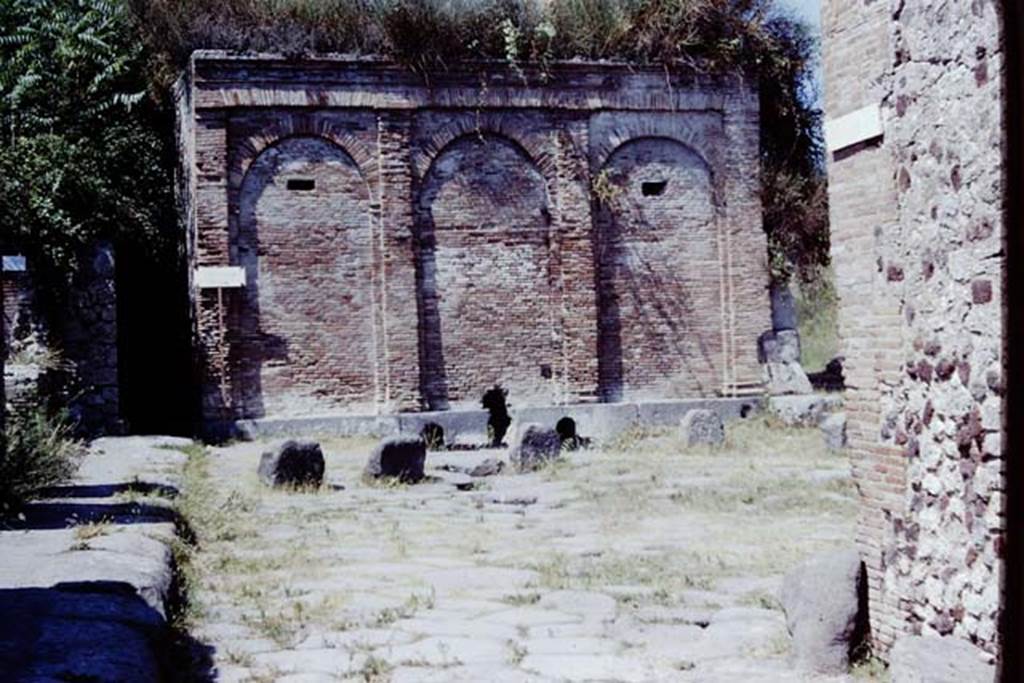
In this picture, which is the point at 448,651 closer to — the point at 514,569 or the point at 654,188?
the point at 514,569

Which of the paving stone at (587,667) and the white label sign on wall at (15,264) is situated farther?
the white label sign on wall at (15,264)

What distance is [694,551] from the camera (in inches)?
307

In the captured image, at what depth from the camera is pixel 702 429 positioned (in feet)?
46.7

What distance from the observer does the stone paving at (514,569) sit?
5.26 meters

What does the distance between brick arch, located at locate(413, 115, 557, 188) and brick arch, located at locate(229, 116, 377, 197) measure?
0.70 metres

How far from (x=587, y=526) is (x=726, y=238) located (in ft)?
30.5

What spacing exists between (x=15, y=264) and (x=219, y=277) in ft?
8.37

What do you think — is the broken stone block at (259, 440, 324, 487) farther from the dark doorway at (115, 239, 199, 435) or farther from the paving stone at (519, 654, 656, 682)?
the dark doorway at (115, 239, 199, 435)

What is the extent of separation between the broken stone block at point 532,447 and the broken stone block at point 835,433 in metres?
3.23

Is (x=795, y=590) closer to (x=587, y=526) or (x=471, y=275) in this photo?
(x=587, y=526)

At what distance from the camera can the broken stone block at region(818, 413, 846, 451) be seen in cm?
1345

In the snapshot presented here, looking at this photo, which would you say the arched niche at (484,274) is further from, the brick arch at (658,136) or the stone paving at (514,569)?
the stone paving at (514,569)

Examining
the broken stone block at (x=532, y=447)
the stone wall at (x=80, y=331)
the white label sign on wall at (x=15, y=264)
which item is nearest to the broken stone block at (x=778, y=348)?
the broken stone block at (x=532, y=447)

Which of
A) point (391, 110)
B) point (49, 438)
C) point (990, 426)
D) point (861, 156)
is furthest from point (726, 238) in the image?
point (990, 426)
